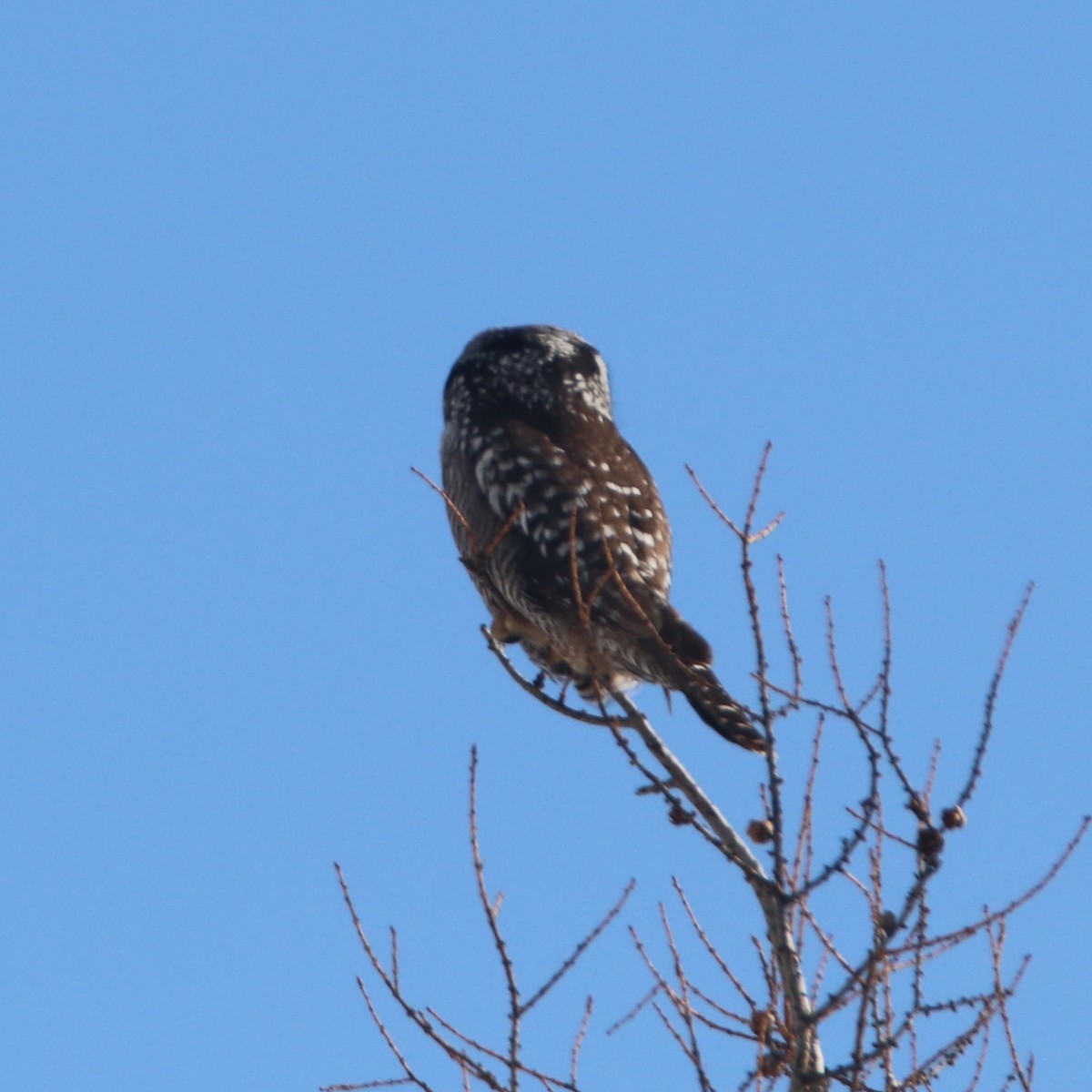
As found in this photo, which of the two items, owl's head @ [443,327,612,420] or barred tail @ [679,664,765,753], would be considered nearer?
barred tail @ [679,664,765,753]

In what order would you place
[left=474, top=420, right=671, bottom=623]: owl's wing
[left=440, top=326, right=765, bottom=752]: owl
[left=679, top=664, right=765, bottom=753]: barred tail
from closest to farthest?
[left=679, top=664, right=765, bottom=753]: barred tail < [left=440, top=326, right=765, bottom=752]: owl < [left=474, top=420, right=671, bottom=623]: owl's wing

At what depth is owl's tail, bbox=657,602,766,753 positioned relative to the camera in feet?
17.4

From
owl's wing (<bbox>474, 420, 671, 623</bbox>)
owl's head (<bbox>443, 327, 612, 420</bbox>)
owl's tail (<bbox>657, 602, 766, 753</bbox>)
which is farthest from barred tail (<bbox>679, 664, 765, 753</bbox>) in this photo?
owl's head (<bbox>443, 327, 612, 420</bbox>)

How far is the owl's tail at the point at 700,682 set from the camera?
5.30m

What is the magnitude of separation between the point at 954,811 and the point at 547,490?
10.1 ft

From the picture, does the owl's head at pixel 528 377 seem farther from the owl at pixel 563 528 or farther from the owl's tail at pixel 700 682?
the owl's tail at pixel 700 682

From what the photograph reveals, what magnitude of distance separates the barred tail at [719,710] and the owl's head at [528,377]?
2.09m

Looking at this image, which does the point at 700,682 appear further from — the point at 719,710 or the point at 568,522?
the point at 568,522

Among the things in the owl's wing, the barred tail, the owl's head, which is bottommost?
the barred tail

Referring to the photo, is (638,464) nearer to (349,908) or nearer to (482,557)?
(482,557)

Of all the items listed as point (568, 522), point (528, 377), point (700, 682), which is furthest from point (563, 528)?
point (528, 377)

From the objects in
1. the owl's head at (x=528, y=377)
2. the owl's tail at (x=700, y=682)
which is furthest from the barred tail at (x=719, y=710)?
the owl's head at (x=528, y=377)

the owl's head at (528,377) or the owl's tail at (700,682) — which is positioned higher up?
the owl's head at (528,377)

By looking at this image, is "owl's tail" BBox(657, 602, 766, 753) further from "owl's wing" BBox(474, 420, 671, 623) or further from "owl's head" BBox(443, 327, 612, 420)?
"owl's head" BBox(443, 327, 612, 420)
